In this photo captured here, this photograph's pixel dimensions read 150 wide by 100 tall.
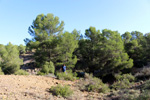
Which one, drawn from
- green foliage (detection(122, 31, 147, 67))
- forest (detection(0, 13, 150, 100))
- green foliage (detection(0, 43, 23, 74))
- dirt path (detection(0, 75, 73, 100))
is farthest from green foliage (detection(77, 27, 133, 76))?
dirt path (detection(0, 75, 73, 100))

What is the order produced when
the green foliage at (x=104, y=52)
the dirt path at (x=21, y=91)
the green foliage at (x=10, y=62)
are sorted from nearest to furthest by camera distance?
the dirt path at (x=21, y=91) → the green foliage at (x=10, y=62) → the green foliage at (x=104, y=52)

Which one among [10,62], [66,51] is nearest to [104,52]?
[66,51]

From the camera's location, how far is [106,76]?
1834 centimetres

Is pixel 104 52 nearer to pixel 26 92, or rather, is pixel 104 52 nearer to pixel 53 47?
pixel 53 47

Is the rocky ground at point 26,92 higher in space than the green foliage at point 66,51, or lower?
lower

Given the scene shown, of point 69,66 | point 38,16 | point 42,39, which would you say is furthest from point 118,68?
point 38,16

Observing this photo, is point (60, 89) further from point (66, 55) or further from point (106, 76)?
point (106, 76)

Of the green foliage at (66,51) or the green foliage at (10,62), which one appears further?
the green foliage at (66,51)

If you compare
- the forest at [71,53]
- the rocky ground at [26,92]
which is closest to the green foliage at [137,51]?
the forest at [71,53]

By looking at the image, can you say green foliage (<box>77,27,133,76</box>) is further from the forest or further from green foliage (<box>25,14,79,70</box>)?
green foliage (<box>25,14,79,70</box>)

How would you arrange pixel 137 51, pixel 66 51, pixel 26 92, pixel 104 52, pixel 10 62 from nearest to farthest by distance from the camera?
pixel 26 92
pixel 10 62
pixel 66 51
pixel 104 52
pixel 137 51

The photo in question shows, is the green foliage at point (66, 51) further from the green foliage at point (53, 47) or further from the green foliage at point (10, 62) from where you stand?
the green foliage at point (10, 62)

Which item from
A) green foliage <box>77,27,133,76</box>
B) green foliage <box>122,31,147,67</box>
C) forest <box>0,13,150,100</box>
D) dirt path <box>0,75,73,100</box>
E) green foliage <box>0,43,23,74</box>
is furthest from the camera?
green foliage <box>122,31,147,67</box>

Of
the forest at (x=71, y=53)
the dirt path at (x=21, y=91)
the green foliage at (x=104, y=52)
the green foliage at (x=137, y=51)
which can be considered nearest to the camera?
the dirt path at (x=21, y=91)
